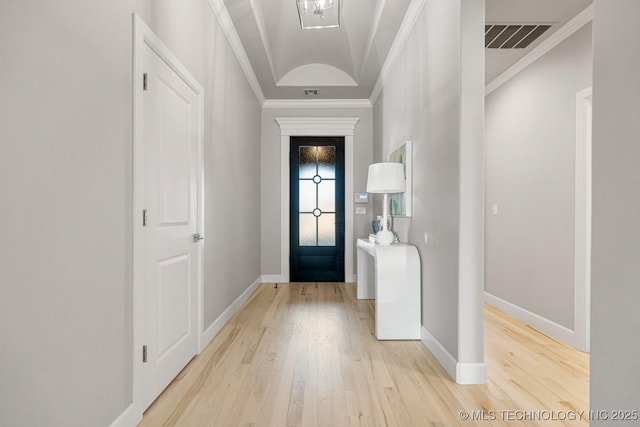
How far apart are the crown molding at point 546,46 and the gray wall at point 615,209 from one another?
2.18 meters

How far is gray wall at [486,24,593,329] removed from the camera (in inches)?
129

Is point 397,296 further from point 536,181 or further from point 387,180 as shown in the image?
point 536,181

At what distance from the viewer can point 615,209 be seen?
1287 mm

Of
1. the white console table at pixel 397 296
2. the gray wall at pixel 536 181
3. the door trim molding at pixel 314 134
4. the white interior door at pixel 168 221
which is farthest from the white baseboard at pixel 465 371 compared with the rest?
the door trim molding at pixel 314 134

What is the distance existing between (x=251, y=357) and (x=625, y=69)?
8.65ft

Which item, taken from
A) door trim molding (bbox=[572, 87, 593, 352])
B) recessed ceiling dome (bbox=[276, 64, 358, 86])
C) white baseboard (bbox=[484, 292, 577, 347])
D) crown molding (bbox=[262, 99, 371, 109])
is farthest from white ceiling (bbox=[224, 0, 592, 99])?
white baseboard (bbox=[484, 292, 577, 347])

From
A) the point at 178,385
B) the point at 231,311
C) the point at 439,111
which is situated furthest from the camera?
the point at 231,311

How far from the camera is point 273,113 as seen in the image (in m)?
→ 6.07

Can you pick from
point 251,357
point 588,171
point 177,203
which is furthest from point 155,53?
point 588,171

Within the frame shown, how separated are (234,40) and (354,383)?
3.35 meters

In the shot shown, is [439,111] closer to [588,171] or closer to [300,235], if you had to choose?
[588,171]

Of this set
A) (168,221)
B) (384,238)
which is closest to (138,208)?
(168,221)
